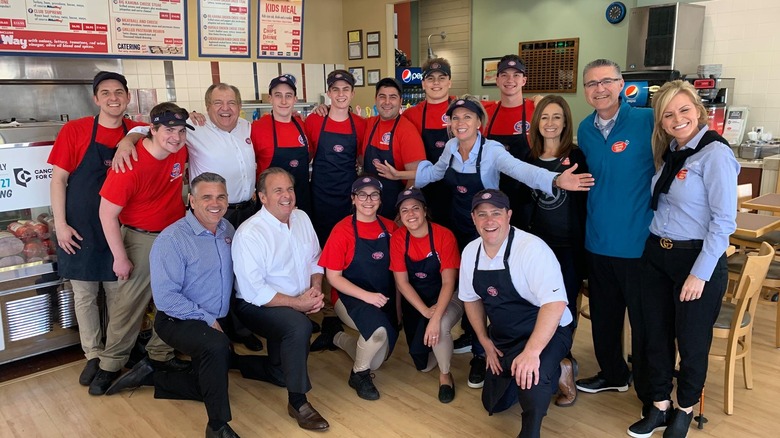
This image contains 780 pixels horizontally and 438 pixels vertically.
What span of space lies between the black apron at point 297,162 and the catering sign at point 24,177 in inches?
49.9

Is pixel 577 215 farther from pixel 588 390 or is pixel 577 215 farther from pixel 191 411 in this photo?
pixel 191 411

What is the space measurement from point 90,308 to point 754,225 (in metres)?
3.93

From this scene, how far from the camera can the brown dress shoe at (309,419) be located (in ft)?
9.14

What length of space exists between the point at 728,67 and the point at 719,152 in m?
4.81

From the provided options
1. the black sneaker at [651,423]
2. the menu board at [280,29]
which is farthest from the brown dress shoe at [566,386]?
the menu board at [280,29]

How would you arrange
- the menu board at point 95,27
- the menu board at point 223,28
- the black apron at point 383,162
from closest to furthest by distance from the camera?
the black apron at point 383,162 → the menu board at point 95,27 → the menu board at point 223,28

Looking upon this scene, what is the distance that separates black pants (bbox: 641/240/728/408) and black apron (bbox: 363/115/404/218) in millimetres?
1613

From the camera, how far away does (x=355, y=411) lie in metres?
2.97

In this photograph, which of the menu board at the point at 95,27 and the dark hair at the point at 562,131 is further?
the menu board at the point at 95,27

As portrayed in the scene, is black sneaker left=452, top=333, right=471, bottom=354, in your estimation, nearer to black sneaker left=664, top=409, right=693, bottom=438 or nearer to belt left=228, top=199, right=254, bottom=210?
black sneaker left=664, top=409, right=693, bottom=438

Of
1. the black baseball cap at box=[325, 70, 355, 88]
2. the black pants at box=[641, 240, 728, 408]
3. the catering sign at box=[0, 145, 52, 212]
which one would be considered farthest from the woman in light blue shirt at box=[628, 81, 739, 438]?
the catering sign at box=[0, 145, 52, 212]

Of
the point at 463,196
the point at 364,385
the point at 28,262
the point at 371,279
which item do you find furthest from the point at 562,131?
the point at 28,262

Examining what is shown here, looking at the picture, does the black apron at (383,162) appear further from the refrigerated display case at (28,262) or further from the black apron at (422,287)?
the refrigerated display case at (28,262)

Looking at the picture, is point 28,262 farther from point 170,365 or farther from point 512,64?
point 512,64
